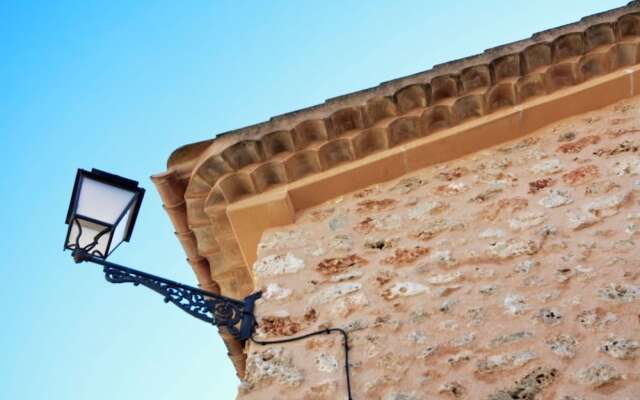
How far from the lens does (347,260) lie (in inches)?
141

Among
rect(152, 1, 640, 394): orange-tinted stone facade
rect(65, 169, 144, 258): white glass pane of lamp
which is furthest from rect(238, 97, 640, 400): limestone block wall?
rect(65, 169, 144, 258): white glass pane of lamp

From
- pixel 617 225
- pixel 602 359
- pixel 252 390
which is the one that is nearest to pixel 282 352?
pixel 252 390

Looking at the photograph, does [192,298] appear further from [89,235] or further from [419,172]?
[419,172]

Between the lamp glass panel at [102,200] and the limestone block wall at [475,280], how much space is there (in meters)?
0.74

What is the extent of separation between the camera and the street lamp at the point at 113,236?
336 centimetres

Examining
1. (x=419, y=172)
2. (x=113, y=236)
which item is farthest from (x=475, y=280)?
(x=113, y=236)

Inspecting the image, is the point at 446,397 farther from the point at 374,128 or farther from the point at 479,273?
the point at 374,128

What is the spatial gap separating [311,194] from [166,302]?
1.20 m

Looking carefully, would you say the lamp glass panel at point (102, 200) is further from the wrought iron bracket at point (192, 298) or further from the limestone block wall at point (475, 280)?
the limestone block wall at point (475, 280)

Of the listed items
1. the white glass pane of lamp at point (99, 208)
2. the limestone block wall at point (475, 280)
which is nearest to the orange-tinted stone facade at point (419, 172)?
the limestone block wall at point (475, 280)

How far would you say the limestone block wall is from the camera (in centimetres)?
264

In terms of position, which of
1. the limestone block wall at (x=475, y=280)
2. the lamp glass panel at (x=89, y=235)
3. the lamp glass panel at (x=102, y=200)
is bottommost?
the limestone block wall at (x=475, y=280)

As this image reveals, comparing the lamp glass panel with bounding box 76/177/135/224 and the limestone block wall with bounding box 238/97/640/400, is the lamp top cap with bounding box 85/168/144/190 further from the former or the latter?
the limestone block wall with bounding box 238/97/640/400

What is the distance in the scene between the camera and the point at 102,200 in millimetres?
3525
